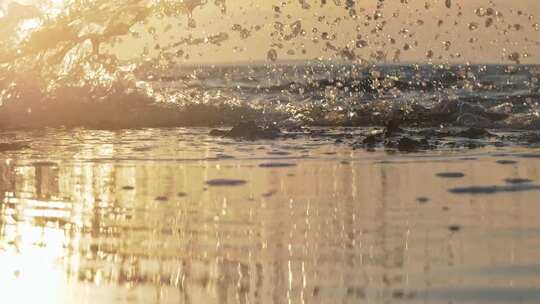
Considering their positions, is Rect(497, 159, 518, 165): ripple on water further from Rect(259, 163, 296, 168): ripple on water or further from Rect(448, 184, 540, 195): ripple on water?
→ Rect(259, 163, 296, 168): ripple on water

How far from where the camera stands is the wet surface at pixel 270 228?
360 cm

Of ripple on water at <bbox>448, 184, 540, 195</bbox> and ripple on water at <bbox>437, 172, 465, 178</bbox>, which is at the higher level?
ripple on water at <bbox>437, 172, 465, 178</bbox>

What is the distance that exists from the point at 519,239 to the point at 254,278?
52.2 inches

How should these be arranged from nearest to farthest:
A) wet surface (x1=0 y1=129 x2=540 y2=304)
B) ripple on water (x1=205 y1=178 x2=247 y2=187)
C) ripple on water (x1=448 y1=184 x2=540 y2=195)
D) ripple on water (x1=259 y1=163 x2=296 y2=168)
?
1. wet surface (x1=0 y1=129 x2=540 y2=304)
2. ripple on water (x1=448 y1=184 x2=540 y2=195)
3. ripple on water (x1=205 y1=178 x2=247 y2=187)
4. ripple on water (x1=259 y1=163 x2=296 y2=168)

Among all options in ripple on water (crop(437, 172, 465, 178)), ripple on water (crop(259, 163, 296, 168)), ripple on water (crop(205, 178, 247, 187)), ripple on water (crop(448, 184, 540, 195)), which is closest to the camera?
ripple on water (crop(448, 184, 540, 195))

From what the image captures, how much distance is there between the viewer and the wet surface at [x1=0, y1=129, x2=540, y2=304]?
11.8 feet

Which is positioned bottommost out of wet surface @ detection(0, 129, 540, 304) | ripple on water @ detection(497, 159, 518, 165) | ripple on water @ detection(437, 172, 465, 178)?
wet surface @ detection(0, 129, 540, 304)

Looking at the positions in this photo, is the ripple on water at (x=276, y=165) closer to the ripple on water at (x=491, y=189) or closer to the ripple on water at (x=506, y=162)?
the ripple on water at (x=506, y=162)

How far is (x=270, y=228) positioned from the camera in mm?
4875

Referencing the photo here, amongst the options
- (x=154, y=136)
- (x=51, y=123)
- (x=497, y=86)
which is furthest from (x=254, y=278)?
(x=497, y=86)

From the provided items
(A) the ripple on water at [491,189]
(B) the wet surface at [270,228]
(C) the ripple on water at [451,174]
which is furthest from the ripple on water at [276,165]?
(A) the ripple on water at [491,189]

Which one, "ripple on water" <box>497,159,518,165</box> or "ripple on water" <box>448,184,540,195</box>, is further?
"ripple on water" <box>497,159,518,165</box>

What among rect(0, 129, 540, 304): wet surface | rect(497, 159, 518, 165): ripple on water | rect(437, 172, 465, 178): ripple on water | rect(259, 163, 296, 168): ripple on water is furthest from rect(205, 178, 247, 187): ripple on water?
rect(497, 159, 518, 165): ripple on water

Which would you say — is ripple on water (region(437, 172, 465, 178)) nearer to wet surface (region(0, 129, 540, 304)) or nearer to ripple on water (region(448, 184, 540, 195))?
wet surface (region(0, 129, 540, 304))
